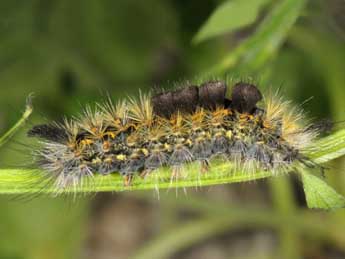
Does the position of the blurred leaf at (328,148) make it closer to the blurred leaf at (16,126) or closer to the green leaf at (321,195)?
the green leaf at (321,195)

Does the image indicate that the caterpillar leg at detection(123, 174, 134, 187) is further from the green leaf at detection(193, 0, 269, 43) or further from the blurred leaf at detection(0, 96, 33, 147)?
the green leaf at detection(193, 0, 269, 43)

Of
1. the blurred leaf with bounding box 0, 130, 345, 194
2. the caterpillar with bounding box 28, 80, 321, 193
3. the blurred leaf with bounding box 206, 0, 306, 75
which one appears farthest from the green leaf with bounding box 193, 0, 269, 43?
the blurred leaf with bounding box 0, 130, 345, 194

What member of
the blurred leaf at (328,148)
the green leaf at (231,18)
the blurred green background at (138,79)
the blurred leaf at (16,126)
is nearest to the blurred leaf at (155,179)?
the blurred leaf at (328,148)

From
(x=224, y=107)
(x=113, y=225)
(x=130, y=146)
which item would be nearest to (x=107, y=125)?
(x=130, y=146)

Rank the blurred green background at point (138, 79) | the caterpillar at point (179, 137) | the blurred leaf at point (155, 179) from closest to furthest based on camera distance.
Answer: the blurred leaf at point (155, 179), the caterpillar at point (179, 137), the blurred green background at point (138, 79)

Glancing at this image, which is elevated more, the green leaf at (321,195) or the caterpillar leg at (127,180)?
the caterpillar leg at (127,180)

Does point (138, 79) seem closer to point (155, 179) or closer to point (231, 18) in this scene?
point (231, 18)

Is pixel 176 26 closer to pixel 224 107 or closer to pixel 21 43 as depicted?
pixel 21 43
